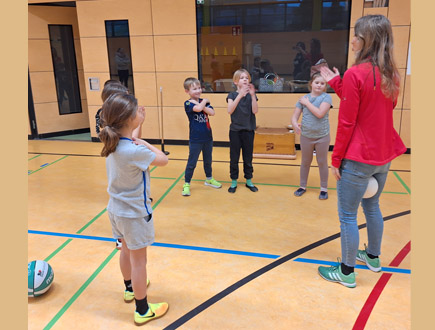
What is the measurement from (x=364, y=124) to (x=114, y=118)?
1.51 meters

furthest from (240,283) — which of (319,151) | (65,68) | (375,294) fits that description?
(65,68)

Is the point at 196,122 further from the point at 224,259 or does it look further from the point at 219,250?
the point at 224,259

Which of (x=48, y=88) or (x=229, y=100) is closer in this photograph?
(x=229, y=100)

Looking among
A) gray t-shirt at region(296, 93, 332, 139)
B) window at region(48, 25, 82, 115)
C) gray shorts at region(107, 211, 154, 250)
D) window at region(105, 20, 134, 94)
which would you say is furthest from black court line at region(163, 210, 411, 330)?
window at region(48, 25, 82, 115)

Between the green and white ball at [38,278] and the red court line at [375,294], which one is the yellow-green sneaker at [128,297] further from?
the red court line at [375,294]

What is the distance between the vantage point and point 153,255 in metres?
2.91

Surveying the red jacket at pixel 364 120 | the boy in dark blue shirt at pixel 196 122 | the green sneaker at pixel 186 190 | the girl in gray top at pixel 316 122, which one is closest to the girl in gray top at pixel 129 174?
the red jacket at pixel 364 120

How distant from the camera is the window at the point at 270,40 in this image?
5.65 meters

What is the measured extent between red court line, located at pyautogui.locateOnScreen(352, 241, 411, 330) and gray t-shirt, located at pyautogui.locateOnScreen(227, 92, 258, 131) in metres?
1.99

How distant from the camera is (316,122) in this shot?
3758mm

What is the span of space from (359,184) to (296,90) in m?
3.94

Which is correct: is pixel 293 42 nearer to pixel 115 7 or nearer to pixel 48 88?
pixel 115 7

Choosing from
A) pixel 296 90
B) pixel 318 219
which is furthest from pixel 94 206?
pixel 296 90

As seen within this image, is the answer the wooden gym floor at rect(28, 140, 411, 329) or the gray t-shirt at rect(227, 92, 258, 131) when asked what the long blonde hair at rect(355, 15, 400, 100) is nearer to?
the wooden gym floor at rect(28, 140, 411, 329)
